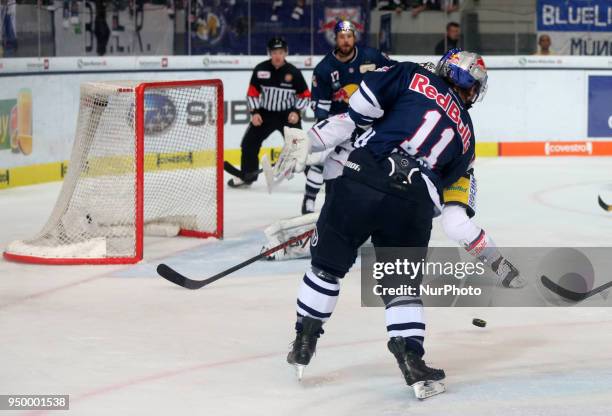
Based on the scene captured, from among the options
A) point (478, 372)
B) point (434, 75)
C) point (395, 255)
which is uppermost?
point (434, 75)

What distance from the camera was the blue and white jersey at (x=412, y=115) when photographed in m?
4.21

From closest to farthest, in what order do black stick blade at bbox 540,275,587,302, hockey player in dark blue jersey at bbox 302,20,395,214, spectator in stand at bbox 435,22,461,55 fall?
black stick blade at bbox 540,275,587,302 < hockey player in dark blue jersey at bbox 302,20,395,214 < spectator in stand at bbox 435,22,461,55

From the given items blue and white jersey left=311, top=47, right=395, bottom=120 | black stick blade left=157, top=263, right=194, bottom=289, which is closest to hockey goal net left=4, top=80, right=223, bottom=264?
blue and white jersey left=311, top=47, right=395, bottom=120

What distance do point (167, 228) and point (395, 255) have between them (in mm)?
3870

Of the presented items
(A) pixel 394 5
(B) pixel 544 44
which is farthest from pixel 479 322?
(B) pixel 544 44

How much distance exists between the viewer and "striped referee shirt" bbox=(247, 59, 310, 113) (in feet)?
33.9

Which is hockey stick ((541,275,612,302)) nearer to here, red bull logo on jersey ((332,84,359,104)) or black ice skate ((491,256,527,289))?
black ice skate ((491,256,527,289))

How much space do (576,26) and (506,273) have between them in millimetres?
7911

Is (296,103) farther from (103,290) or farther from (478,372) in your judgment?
(478,372)

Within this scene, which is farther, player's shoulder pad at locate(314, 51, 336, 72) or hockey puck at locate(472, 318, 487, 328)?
player's shoulder pad at locate(314, 51, 336, 72)

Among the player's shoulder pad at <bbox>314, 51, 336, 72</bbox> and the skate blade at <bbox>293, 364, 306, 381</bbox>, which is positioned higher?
the player's shoulder pad at <bbox>314, 51, 336, 72</bbox>

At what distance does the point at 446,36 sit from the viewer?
42.3 ft

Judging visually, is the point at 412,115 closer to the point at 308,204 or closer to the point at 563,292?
the point at 563,292

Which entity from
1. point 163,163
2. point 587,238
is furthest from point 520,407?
point 163,163
